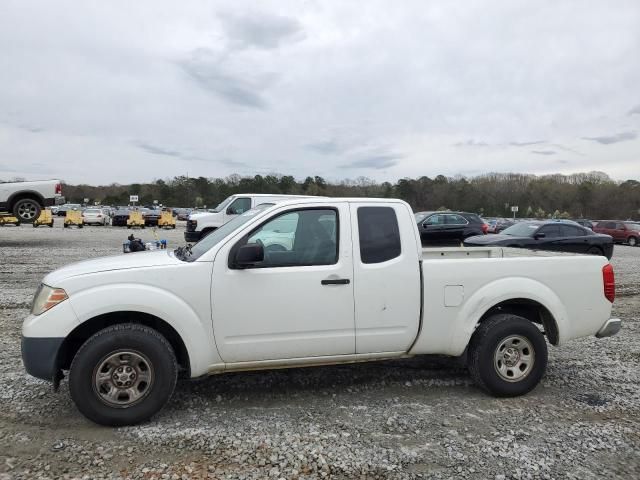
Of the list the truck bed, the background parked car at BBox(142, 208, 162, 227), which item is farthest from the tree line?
the truck bed

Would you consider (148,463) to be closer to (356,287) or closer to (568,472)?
(356,287)

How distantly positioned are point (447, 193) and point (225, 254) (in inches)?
4097

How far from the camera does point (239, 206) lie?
1669 cm

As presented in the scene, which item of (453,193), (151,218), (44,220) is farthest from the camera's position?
(453,193)

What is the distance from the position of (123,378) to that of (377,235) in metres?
2.37

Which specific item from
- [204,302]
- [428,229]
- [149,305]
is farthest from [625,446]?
[428,229]

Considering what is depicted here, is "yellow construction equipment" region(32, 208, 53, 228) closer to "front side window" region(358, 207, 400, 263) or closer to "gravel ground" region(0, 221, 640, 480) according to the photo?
"gravel ground" region(0, 221, 640, 480)

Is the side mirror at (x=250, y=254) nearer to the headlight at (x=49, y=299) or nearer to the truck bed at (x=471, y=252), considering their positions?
the headlight at (x=49, y=299)

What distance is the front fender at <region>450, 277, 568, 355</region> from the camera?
4465 millimetres

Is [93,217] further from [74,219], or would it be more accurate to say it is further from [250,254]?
[250,254]

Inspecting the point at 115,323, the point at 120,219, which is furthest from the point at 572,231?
the point at 120,219

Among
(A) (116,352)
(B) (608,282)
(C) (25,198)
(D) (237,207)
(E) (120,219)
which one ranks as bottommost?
(A) (116,352)

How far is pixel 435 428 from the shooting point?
3912 millimetres

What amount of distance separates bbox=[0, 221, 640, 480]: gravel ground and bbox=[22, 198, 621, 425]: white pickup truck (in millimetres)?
338
